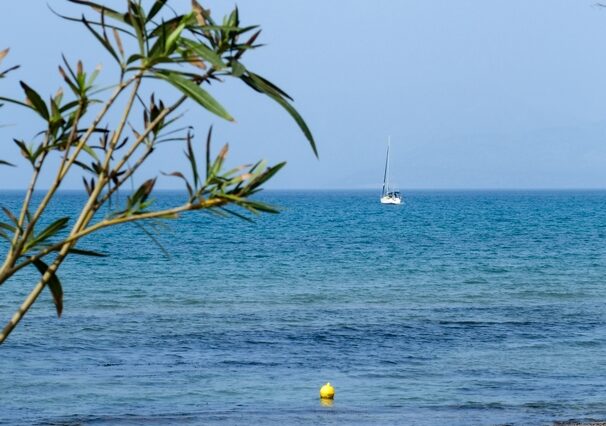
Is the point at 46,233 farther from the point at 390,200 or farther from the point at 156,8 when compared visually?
the point at 390,200

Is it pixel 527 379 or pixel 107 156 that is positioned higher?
pixel 107 156

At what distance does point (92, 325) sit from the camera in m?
22.5

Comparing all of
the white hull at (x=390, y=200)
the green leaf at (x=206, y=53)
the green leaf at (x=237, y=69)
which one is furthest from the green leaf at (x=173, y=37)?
the white hull at (x=390, y=200)

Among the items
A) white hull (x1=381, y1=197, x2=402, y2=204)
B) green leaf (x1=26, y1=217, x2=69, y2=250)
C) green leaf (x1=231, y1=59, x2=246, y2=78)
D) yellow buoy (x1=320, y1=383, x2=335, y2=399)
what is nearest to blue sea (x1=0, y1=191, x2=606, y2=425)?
yellow buoy (x1=320, y1=383, x2=335, y2=399)

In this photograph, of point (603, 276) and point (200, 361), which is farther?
point (603, 276)

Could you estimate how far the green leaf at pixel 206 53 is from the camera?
A: 2.52 m

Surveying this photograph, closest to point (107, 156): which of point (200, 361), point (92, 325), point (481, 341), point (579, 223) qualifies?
point (200, 361)

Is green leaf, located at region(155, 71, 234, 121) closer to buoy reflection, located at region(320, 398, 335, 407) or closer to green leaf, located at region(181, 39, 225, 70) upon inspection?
green leaf, located at region(181, 39, 225, 70)

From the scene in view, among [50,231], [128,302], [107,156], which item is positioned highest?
[107,156]

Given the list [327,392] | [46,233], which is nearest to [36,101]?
[46,233]

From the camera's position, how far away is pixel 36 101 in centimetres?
290

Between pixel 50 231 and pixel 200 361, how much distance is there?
50.1ft

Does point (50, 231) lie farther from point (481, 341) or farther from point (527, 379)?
point (481, 341)

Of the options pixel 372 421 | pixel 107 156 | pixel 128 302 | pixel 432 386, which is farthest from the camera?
pixel 128 302
